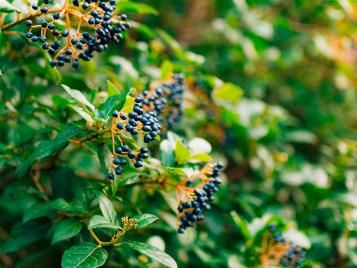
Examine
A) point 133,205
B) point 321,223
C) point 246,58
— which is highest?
point 246,58

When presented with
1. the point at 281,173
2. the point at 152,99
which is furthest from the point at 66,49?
the point at 281,173

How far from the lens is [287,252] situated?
7.65 feet

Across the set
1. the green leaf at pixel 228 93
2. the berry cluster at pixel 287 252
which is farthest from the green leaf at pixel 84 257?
the green leaf at pixel 228 93

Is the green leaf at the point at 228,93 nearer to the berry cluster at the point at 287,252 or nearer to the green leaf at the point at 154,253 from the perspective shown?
the berry cluster at the point at 287,252

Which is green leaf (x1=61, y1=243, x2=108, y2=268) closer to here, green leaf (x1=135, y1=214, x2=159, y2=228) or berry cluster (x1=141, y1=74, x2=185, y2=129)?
green leaf (x1=135, y1=214, x2=159, y2=228)

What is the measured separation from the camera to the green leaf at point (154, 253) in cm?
174

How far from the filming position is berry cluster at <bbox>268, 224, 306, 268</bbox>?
2.33 meters

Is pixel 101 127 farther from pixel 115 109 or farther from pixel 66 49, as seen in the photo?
pixel 66 49

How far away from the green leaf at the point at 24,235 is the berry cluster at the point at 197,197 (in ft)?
2.30

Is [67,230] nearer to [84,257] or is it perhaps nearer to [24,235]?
[84,257]

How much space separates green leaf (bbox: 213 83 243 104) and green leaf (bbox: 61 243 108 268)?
59.0 inches

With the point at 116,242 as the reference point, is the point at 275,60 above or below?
above

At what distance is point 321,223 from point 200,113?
117 cm

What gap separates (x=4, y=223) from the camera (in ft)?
9.62
